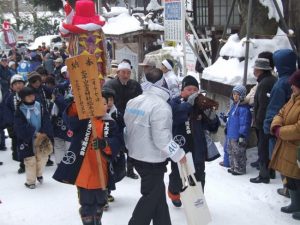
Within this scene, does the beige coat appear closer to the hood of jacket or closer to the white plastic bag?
the hood of jacket

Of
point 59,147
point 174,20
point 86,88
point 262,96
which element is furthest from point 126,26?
point 86,88

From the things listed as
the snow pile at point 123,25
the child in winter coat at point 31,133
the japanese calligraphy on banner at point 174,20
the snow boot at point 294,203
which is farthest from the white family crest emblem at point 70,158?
the snow pile at point 123,25

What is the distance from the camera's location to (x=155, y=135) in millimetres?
4039

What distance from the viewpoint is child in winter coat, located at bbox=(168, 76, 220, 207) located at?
15.5 feet

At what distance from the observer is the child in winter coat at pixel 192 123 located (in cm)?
472

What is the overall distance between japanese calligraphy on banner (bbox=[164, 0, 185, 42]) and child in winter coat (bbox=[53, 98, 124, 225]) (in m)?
5.35

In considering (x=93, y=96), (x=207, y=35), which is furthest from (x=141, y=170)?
(x=207, y=35)

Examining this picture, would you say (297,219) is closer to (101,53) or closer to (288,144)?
(288,144)

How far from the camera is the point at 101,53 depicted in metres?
5.98

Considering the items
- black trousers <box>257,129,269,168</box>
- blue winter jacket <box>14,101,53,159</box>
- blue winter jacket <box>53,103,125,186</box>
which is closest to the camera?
blue winter jacket <box>53,103,125,186</box>

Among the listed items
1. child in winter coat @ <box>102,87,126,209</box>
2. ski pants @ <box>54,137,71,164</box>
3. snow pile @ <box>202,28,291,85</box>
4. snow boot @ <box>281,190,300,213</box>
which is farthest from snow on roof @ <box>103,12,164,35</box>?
snow boot @ <box>281,190,300,213</box>

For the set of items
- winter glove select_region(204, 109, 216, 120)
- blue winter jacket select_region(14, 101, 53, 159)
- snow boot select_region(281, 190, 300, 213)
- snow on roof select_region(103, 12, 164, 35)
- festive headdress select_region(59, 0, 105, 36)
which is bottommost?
snow boot select_region(281, 190, 300, 213)

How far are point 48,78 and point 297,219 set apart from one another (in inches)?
198

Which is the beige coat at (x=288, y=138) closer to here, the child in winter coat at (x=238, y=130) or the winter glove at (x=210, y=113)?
the winter glove at (x=210, y=113)
